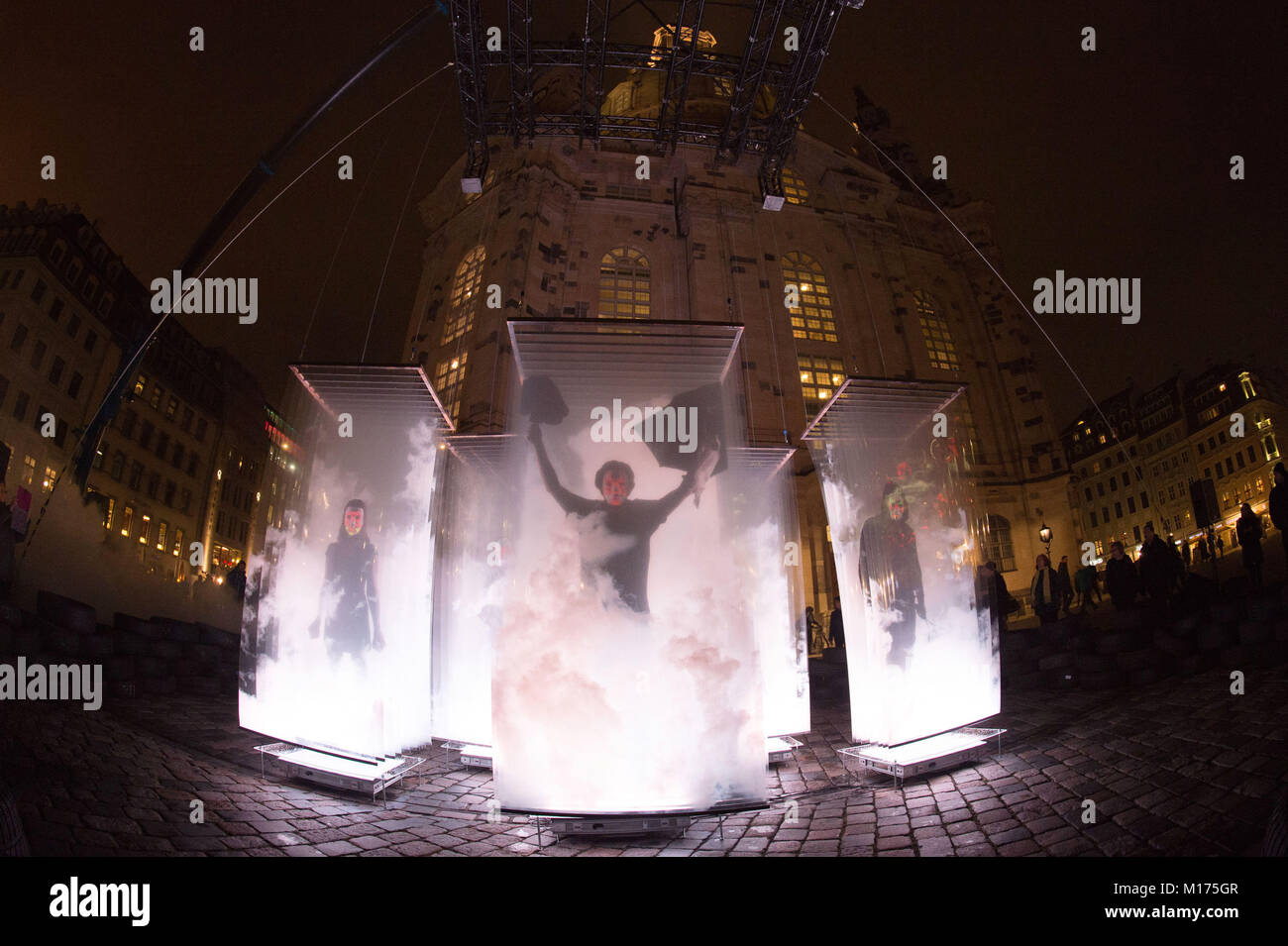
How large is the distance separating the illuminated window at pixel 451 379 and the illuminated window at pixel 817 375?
11980 mm

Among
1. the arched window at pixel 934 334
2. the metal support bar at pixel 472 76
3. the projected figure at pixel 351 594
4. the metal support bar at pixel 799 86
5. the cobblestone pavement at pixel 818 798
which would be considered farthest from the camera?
the arched window at pixel 934 334

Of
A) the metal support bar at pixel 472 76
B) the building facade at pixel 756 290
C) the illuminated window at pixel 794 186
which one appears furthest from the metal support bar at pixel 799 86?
the metal support bar at pixel 472 76

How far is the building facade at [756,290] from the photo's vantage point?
18484 mm

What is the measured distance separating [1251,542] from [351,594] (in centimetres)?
1155

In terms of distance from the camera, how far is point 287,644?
5883mm

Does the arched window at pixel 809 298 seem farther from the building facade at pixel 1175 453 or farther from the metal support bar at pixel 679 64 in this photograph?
the building facade at pixel 1175 453

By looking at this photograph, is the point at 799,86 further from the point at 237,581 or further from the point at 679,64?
the point at 237,581

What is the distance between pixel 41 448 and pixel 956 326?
30.3 metres

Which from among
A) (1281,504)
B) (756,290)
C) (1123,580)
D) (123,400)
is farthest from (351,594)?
(756,290)

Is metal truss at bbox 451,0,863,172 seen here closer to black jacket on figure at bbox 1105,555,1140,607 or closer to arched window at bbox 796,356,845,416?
arched window at bbox 796,356,845,416

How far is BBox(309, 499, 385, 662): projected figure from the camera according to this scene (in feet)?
19.3

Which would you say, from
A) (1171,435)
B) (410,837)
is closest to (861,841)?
(410,837)

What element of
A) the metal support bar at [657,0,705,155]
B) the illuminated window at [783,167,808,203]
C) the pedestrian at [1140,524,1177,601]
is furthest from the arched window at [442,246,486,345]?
the pedestrian at [1140,524,1177,601]
